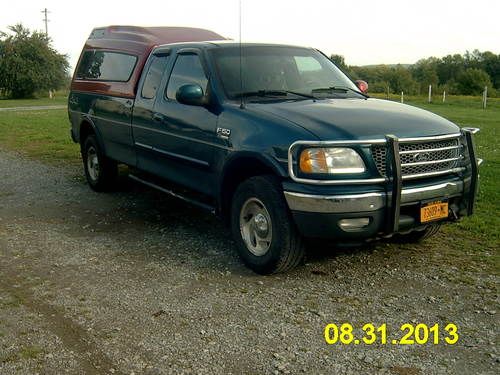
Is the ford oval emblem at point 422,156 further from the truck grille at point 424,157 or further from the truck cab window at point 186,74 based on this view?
the truck cab window at point 186,74

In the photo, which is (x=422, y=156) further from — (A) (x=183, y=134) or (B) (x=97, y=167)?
(B) (x=97, y=167)

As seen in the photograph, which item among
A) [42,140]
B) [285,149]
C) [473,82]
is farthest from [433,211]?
[473,82]

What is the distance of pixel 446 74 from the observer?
92250 mm

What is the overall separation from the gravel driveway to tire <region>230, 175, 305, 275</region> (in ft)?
0.50

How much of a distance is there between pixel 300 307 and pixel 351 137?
1.30m

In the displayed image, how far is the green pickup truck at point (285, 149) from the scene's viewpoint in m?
4.28

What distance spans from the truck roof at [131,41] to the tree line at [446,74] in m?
46.5

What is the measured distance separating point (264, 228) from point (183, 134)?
1.48m

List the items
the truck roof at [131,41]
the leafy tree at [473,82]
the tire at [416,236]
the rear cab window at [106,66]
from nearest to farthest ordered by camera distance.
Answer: the tire at [416,236]
the truck roof at [131,41]
the rear cab window at [106,66]
the leafy tree at [473,82]

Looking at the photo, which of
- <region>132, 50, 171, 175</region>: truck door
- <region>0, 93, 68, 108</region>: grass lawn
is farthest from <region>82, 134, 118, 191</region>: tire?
<region>0, 93, 68, 108</region>: grass lawn

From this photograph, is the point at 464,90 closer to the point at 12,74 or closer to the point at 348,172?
the point at 12,74

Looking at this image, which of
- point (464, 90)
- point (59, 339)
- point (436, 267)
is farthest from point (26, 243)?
point (464, 90)

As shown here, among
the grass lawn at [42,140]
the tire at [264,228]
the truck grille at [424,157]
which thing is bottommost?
the grass lawn at [42,140]

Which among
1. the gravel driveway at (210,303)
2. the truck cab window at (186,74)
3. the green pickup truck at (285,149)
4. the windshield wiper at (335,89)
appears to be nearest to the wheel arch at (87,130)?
the green pickup truck at (285,149)
